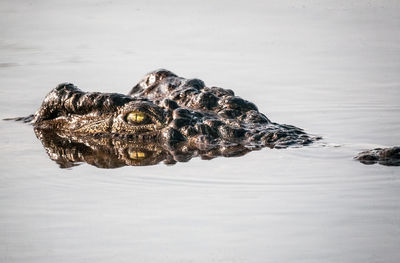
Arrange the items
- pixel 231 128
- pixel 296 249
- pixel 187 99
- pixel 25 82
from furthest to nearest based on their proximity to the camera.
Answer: pixel 25 82, pixel 187 99, pixel 231 128, pixel 296 249

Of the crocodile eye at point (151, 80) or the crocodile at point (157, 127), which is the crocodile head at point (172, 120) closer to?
the crocodile at point (157, 127)

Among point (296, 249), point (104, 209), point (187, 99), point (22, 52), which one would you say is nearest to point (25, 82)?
point (22, 52)

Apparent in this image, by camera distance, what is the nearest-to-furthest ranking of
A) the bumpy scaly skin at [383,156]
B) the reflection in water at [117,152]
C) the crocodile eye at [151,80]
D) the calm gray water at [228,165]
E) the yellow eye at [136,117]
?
the calm gray water at [228,165] < the bumpy scaly skin at [383,156] < the reflection in water at [117,152] < the yellow eye at [136,117] < the crocodile eye at [151,80]

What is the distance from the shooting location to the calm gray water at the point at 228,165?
708 cm

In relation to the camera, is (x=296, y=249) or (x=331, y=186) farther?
(x=331, y=186)

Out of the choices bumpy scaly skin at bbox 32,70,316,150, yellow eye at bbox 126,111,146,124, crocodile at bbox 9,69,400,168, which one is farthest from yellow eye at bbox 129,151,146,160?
yellow eye at bbox 126,111,146,124

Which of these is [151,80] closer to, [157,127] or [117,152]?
[157,127]

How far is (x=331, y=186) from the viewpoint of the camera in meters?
8.48

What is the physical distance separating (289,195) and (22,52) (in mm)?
11113

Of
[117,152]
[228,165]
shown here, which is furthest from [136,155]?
[228,165]

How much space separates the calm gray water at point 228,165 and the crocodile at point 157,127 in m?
0.31

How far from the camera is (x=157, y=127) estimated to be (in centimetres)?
1058

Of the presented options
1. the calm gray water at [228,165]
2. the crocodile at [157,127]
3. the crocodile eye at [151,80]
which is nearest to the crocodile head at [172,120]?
the crocodile at [157,127]

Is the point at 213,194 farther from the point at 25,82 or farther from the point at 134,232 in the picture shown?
the point at 25,82
